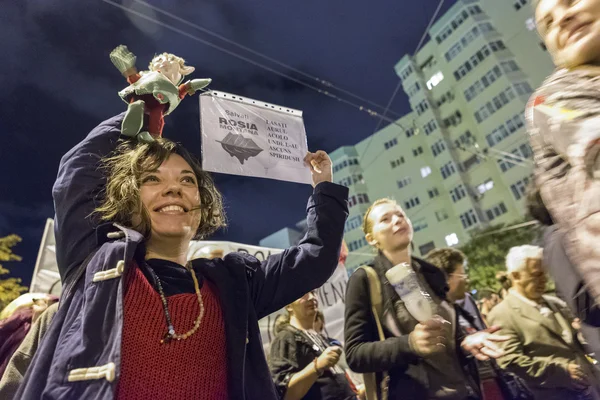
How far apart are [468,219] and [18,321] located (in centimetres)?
3528

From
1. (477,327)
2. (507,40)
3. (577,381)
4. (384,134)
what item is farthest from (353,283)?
(384,134)

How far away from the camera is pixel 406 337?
2.02 metres

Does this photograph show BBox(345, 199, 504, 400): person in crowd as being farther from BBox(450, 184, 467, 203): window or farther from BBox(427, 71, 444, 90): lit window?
BBox(427, 71, 444, 90): lit window

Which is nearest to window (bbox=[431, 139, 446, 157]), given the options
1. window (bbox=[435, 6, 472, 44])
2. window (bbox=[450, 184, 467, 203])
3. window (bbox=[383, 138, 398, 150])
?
window (bbox=[450, 184, 467, 203])

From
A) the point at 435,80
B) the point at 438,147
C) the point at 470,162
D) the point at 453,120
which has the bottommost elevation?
the point at 470,162

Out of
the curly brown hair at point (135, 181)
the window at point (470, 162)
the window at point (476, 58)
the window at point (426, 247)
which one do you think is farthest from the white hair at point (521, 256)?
the window at point (476, 58)

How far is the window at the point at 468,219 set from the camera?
33500 mm

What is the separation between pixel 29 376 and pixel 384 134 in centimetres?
4483

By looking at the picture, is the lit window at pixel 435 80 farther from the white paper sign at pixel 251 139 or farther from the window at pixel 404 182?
the white paper sign at pixel 251 139

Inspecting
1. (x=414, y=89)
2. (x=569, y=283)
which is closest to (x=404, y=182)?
(x=414, y=89)

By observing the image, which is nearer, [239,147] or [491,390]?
[239,147]

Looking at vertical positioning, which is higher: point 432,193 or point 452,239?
point 432,193

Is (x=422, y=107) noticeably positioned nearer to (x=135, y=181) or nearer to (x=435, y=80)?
(x=435, y=80)

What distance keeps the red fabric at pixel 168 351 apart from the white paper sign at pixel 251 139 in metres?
0.88
